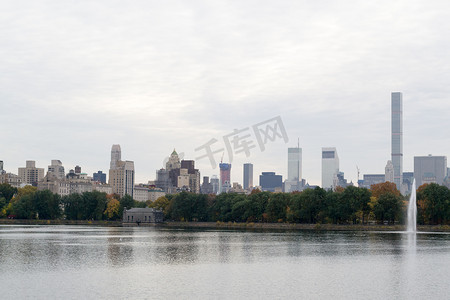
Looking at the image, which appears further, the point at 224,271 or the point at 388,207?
the point at 388,207

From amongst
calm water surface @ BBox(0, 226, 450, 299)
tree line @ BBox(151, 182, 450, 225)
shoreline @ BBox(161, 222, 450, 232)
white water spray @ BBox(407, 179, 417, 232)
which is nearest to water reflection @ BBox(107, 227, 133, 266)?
calm water surface @ BBox(0, 226, 450, 299)

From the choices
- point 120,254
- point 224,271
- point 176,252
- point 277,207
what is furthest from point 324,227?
point 224,271

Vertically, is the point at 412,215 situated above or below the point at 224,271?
above

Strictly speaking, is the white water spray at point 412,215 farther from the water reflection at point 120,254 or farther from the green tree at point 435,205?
the water reflection at point 120,254

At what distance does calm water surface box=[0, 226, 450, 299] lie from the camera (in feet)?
164

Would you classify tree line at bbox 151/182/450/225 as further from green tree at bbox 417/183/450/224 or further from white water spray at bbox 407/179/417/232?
white water spray at bbox 407/179/417/232

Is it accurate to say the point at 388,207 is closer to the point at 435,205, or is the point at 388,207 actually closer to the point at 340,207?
the point at 340,207

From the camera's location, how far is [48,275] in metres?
58.3

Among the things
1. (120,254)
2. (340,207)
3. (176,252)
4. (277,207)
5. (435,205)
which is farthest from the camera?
(277,207)

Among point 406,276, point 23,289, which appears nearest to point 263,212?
point 406,276

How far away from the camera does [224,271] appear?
206ft

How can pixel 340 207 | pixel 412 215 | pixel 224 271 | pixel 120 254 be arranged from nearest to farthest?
pixel 224 271 < pixel 120 254 < pixel 412 215 < pixel 340 207

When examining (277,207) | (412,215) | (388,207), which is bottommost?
(412,215)

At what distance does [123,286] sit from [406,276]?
85.9 feet
